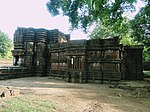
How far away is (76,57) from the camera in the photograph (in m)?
15.7

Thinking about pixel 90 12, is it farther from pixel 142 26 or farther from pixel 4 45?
pixel 4 45

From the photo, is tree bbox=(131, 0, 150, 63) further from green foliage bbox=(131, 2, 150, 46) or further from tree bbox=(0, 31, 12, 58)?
tree bbox=(0, 31, 12, 58)

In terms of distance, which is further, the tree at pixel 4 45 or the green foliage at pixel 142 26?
the tree at pixel 4 45

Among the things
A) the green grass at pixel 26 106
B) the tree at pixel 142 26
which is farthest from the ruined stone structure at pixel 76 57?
the green grass at pixel 26 106

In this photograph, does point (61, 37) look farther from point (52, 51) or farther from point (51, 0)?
point (51, 0)

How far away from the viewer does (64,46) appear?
17.2 metres

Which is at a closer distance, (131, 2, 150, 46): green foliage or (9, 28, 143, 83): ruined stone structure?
(131, 2, 150, 46): green foliage

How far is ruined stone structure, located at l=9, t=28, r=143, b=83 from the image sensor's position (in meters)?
14.7

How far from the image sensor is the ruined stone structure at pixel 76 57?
14.7 m

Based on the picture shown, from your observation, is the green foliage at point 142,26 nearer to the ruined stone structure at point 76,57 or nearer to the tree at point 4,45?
the ruined stone structure at point 76,57

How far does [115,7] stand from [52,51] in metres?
7.46

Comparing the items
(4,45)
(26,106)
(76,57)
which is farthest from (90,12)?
(4,45)

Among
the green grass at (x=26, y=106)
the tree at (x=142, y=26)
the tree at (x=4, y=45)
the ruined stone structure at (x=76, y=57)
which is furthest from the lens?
the tree at (x=4, y=45)

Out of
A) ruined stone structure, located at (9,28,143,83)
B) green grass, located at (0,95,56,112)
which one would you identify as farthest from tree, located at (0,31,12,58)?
green grass, located at (0,95,56,112)
